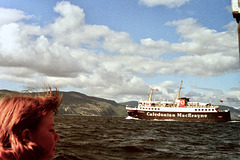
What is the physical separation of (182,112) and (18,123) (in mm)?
84080

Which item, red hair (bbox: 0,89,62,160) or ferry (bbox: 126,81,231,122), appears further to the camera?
ferry (bbox: 126,81,231,122)

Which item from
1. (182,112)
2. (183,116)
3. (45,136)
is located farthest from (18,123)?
(182,112)

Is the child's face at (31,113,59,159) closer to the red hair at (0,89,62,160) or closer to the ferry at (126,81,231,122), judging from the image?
the red hair at (0,89,62,160)

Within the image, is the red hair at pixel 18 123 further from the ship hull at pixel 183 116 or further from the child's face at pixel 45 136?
the ship hull at pixel 183 116

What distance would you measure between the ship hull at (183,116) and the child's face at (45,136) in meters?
81.2

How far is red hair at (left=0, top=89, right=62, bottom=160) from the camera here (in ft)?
4.08

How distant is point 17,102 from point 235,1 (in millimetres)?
3234

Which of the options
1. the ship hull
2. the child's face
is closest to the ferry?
the ship hull

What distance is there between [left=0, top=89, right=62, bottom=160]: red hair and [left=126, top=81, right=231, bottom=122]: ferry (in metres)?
81.3

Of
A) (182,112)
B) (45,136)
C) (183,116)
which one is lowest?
(183,116)

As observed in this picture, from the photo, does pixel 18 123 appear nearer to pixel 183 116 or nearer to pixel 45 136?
pixel 45 136

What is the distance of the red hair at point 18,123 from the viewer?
124cm

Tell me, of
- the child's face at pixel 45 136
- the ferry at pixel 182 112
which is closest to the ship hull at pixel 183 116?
the ferry at pixel 182 112

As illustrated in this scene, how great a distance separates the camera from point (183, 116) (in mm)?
81000
